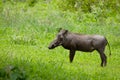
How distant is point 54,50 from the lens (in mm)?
15633

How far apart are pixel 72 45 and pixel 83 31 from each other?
679 centimetres

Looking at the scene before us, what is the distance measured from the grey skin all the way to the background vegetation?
0.42 metres

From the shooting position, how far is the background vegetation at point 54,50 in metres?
9.95

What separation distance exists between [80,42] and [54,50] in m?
2.38

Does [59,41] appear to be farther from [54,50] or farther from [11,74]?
[11,74]

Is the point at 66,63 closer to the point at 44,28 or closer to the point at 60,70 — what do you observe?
the point at 60,70

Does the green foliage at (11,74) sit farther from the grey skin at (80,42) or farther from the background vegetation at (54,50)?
the grey skin at (80,42)

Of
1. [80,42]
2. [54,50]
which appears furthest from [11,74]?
[54,50]

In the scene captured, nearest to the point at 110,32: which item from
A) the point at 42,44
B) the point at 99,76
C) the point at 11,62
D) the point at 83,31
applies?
the point at 83,31

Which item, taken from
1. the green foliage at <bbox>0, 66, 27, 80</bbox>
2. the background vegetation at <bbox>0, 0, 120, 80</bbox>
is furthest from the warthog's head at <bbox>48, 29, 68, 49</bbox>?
the green foliage at <bbox>0, 66, 27, 80</bbox>

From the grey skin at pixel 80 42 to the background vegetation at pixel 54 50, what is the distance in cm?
42

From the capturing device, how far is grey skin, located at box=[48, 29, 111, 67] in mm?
13242

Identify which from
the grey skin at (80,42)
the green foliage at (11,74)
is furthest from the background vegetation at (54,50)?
the grey skin at (80,42)

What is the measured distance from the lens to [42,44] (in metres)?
16.8
